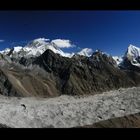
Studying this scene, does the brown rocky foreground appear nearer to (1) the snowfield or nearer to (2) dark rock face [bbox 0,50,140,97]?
(1) the snowfield

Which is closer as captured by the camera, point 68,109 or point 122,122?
point 122,122

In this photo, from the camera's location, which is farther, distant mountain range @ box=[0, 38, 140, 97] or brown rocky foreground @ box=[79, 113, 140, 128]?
distant mountain range @ box=[0, 38, 140, 97]

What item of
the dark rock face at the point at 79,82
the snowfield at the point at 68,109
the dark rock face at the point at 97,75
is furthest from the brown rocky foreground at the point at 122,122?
the dark rock face at the point at 97,75

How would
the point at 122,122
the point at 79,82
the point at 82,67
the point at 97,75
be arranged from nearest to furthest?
the point at 122,122
the point at 97,75
the point at 82,67
the point at 79,82

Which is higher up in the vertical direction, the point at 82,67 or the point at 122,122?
the point at 122,122

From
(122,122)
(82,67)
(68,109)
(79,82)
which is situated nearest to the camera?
(122,122)

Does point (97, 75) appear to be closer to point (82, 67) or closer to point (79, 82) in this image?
point (82, 67)

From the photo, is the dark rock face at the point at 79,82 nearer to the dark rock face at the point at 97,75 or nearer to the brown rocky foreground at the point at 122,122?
the dark rock face at the point at 97,75

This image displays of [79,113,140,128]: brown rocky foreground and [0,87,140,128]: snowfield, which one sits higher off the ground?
[0,87,140,128]: snowfield

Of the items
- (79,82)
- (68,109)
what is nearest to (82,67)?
Result: (79,82)

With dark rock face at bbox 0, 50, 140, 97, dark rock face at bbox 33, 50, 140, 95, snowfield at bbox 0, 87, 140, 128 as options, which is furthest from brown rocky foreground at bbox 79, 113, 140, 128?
dark rock face at bbox 33, 50, 140, 95
